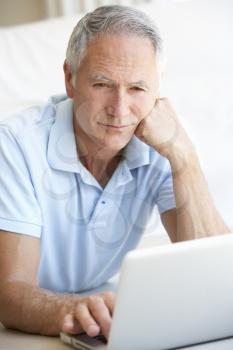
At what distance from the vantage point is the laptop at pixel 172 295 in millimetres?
960

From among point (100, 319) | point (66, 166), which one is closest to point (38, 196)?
point (66, 166)

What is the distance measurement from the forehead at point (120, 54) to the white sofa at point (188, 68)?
29.6 inches

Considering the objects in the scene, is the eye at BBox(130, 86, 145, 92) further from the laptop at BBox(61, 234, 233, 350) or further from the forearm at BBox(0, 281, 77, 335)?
the laptop at BBox(61, 234, 233, 350)

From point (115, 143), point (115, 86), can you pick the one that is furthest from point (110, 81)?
point (115, 143)

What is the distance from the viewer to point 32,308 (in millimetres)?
1269

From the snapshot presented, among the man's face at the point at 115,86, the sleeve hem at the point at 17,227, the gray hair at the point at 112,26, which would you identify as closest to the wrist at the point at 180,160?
the man's face at the point at 115,86

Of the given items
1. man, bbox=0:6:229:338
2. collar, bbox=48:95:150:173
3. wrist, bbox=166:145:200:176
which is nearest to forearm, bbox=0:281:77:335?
man, bbox=0:6:229:338

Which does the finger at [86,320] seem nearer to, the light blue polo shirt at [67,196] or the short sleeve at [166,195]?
the light blue polo shirt at [67,196]

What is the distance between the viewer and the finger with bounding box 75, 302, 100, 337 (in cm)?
110

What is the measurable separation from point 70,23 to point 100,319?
61.0 inches

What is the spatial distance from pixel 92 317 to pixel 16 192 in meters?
0.38

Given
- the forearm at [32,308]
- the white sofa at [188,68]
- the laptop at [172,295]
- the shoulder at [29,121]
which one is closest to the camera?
the laptop at [172,295]

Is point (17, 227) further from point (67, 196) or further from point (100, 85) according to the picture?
point (100, 85)

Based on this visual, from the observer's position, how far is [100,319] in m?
1.11
